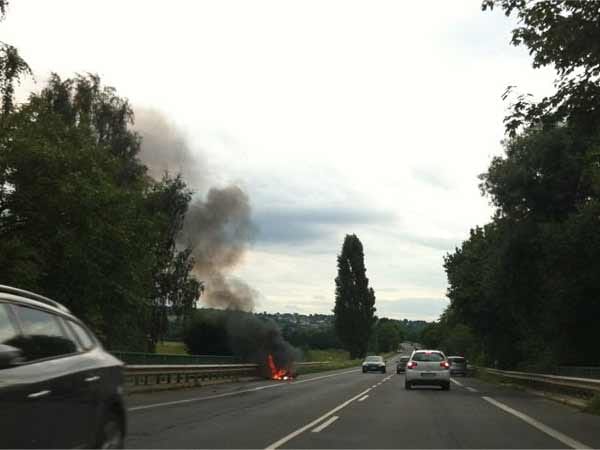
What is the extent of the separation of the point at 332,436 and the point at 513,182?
21.9 metres

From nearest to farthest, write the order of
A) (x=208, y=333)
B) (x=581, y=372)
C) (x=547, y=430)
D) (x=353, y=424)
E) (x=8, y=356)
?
(x=8, y=356) < (x=547, y=430) < (x=353, y=424) < (x=581, y=372) < (x=208, y=333)

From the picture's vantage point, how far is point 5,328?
17.0ft

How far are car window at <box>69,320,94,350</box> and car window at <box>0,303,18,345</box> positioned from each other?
118cm

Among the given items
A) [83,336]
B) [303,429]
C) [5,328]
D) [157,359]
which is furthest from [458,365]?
[5,328]

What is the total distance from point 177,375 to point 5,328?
A: 22812 mm

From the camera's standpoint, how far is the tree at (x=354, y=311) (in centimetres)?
9381

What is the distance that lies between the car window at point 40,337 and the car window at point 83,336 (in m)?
0.22

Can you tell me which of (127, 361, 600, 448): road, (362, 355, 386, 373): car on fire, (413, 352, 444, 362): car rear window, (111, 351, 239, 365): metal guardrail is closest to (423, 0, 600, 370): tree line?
(413, 352, 444, 362): car rear window

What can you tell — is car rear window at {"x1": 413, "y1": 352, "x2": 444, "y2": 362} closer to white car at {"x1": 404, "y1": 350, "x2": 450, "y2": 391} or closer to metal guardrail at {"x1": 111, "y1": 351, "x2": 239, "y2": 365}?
white car at {"x1": 404, "y1": 350, "x2": 450, "y2": 391}

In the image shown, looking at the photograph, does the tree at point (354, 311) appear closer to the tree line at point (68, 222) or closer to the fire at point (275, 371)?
the fire at point (275, 371)

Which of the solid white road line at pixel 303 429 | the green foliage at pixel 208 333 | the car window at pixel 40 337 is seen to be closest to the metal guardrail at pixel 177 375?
Answer: the green foliage at pixel 208 333

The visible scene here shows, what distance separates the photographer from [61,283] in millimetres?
23703

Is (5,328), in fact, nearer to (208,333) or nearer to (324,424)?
(324,424)

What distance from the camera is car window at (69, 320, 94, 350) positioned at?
6488mm
